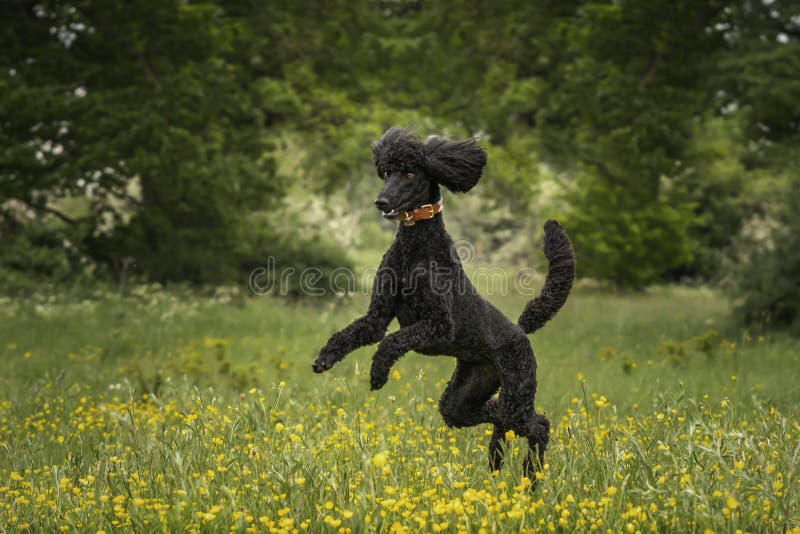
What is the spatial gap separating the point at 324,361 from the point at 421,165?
1.13 meters

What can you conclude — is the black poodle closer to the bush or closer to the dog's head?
the dog's head

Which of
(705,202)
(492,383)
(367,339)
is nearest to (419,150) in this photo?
(367,339)

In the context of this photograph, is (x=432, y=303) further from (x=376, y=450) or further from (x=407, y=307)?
(x=376, y=450)

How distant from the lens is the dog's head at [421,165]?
3656 millimetres

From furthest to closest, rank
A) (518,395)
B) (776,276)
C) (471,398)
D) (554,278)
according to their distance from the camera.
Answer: (776,276) → (554,278) → (471,398) → (518,395)

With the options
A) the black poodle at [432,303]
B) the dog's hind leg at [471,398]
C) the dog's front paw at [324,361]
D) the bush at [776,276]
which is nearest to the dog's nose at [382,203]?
the black poodle at [432,303]

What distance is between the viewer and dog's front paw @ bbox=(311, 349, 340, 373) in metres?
3.39

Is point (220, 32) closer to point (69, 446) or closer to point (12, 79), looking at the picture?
point (12, 79)

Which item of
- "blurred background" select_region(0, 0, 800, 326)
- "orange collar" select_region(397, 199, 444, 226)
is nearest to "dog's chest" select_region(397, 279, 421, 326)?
"orange collar" select_region(397, 199, 444, 226)

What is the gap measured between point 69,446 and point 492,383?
336cm

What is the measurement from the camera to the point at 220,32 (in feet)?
51.4

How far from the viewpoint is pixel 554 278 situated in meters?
4.32

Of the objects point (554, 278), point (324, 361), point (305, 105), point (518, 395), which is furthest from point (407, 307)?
point (305, 105)

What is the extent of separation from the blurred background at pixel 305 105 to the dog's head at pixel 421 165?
10.4 metres
